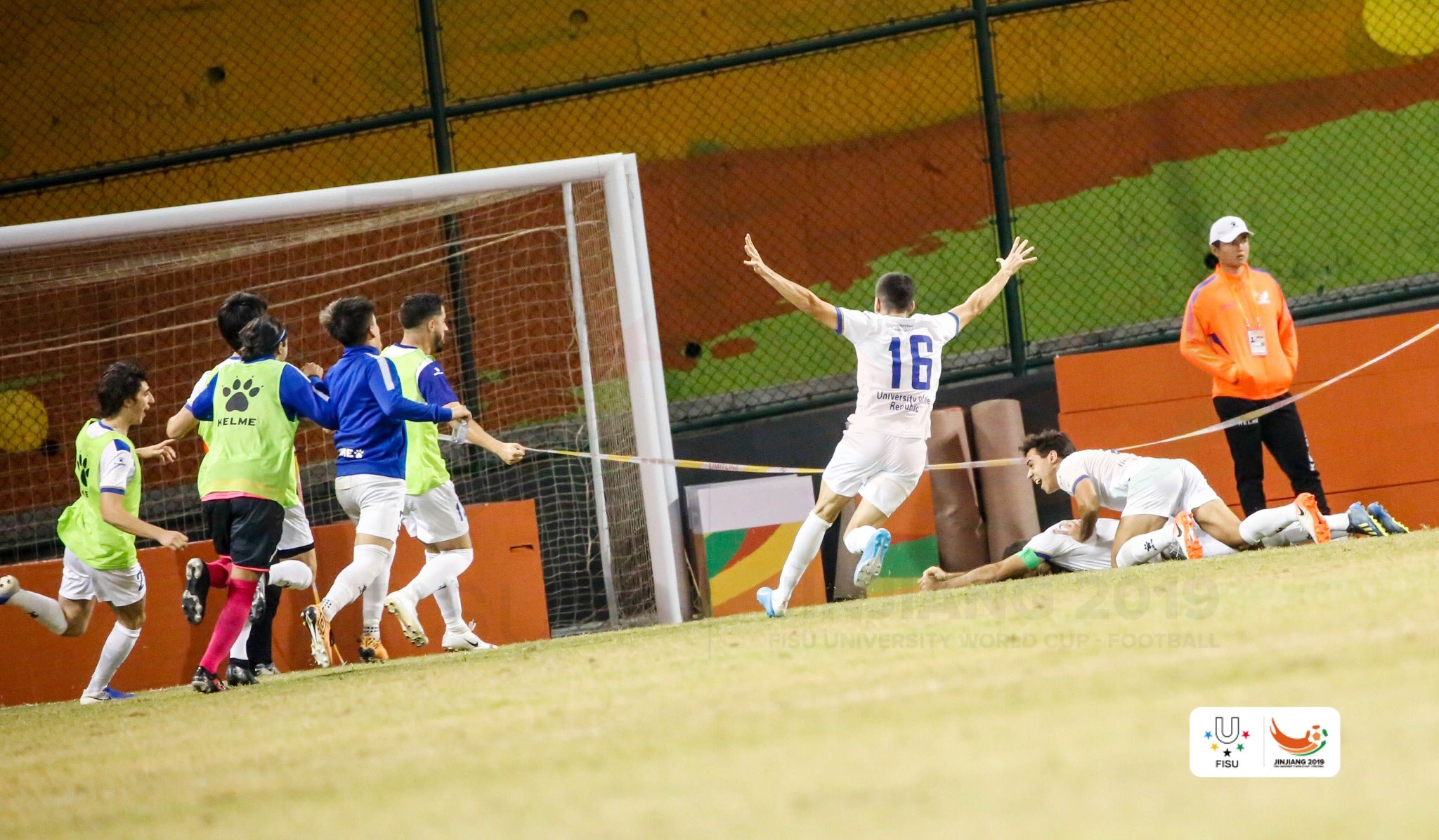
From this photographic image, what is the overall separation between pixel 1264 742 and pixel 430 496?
5.75 metres

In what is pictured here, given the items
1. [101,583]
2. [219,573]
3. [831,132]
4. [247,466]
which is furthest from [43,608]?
[831,132]

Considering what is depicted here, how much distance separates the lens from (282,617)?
Result: 867 cm

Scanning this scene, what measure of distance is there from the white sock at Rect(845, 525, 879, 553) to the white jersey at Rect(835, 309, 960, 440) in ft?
1.73

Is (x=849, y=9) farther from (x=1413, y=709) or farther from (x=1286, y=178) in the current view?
(x=1413, y=709)

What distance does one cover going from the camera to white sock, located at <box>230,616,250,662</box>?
7379 millimetres

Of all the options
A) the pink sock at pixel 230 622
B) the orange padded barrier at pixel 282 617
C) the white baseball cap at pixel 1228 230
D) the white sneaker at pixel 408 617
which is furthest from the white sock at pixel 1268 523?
the pink sock at pixel 230 622

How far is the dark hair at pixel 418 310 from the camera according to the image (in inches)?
321

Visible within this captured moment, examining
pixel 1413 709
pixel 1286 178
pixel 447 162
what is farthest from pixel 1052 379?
pixel 1413 709

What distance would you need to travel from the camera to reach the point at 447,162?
408 inches

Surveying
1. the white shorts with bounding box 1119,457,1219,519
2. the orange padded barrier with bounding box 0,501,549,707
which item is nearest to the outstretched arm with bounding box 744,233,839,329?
the white shorts with bounding box 1119,457,1219,519

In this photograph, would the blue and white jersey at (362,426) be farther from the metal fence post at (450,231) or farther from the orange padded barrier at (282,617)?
the metal fence post at (450,231)

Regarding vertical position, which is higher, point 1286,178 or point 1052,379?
point 1286,178

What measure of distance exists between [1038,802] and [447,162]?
8.48 metres

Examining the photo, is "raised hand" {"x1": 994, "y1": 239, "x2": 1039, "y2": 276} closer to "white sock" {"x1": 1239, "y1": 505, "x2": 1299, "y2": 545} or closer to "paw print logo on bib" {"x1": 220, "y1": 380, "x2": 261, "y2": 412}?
"white sock" {"x1": 1239, "y1": 505, "x2": 1299, "y2": 545}
